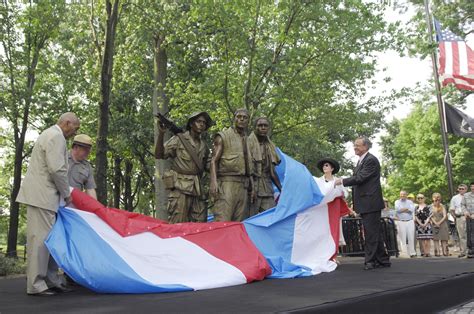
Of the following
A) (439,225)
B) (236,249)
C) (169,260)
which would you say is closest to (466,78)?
(439,225)

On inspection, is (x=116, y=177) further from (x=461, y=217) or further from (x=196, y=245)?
(x=196, y=245)

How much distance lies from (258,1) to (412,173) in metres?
33.7

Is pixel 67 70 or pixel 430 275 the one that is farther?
pixel 67 70

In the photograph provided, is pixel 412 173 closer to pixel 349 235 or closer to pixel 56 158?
pixel 349 235

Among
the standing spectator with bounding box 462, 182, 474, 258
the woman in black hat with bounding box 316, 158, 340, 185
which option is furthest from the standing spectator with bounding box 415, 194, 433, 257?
the woman in black hat with bounding box 316, 158, 340, 185

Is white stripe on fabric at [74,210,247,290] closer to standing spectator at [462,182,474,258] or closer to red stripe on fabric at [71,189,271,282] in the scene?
red stripe on fabric at [71,189,271,282]

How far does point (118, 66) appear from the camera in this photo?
64.5 ft

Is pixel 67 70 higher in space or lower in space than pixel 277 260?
higher

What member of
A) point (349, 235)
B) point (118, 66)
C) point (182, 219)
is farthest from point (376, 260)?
→ point (118, 66)

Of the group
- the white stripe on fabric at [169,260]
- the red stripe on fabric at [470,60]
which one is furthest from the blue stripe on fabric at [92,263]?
the red stripe on fabric at [470,60]

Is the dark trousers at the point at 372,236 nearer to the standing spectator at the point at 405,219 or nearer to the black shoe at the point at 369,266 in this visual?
the black shoe at the point at 369,266

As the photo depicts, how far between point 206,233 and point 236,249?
0.41m

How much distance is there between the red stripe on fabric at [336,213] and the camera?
7.45 meters

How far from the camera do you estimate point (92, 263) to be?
201 inches
